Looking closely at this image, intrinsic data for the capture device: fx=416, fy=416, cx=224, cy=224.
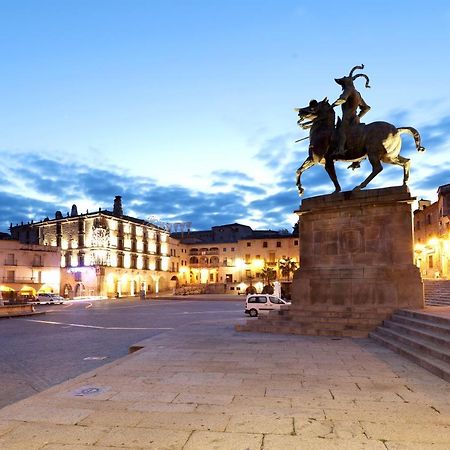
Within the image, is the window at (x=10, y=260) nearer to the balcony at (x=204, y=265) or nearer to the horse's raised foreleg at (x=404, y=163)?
the balcony at (x=204, y=265)

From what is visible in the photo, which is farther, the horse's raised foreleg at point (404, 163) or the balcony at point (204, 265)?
the balcony at point (204, 265)

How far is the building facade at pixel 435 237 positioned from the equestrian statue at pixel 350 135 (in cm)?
2324

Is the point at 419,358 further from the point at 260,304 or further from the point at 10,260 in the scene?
the point at 10,260

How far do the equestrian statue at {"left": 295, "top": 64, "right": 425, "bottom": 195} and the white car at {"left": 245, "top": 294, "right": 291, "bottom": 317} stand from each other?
1015cm

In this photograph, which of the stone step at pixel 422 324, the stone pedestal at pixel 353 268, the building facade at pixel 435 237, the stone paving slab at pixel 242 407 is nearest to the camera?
the stone paving slab at pixel 242 407

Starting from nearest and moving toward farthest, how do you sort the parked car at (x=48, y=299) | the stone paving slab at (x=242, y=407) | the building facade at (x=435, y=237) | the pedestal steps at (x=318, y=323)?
the stone paving slab at (x=242, y=407), the pedestal steps at (x=318, y=323), the building facade at (x=435, y=237), the parked car at (x=48, y=299)

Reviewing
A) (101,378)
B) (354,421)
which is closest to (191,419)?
(354,421)

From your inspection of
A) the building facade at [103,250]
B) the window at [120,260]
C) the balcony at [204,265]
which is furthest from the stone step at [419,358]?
the balcony at [204,265]

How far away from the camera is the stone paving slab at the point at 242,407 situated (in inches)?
165

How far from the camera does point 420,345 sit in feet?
27.9

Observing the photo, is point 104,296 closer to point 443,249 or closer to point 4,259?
point 4,259

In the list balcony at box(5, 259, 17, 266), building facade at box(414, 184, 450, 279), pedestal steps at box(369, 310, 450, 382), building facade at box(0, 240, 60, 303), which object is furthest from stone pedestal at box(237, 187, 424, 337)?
balcony at box(5, 259, 17, 266)

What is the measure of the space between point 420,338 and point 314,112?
857 cm

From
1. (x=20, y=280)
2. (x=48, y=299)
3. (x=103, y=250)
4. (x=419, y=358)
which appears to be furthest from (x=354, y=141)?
(x=103, y=250)
